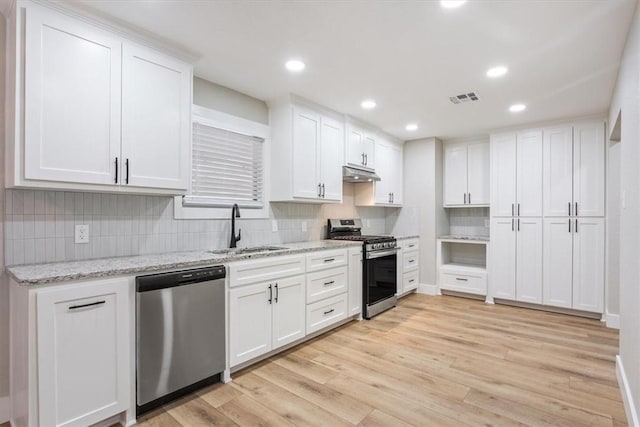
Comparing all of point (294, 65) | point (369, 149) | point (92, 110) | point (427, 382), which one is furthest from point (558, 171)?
point (92, 110)

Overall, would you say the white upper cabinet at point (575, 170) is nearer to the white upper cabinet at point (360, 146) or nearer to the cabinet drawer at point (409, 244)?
the cabinet drawer at point (409, 244)

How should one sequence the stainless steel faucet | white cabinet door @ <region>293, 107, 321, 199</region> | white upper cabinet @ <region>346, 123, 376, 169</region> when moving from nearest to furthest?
the stainless steel faucet < white cabinet door @ <region>293, 107, 321, 199</region> < white upper cabinet @ <region>346, 123, 376, 169</region>

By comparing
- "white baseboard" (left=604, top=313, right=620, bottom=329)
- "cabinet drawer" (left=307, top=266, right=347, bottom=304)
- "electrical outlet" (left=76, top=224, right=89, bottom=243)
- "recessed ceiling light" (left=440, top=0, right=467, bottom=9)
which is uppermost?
"recessed ceiling light" (left=440, top=0, right=467, bottom=9)

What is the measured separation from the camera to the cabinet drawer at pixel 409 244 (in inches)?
193

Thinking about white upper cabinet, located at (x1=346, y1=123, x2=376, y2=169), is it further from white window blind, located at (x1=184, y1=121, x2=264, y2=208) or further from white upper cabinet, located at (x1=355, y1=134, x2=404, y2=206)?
white window blind, located at (x1=184, y1=121, x2=264, y2=208)

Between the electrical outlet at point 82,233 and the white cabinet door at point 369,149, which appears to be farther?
the white cabinet door at point 369,149

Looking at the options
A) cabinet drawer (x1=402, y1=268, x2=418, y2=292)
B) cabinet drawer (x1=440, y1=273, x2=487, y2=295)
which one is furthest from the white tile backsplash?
cabinet drawer (x1=440, y1=273, x2=487, y2=295)

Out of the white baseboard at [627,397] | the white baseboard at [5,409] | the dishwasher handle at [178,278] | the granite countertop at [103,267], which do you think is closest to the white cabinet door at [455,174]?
the white baseboard at [627,397]

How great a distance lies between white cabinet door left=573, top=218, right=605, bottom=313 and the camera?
398cm

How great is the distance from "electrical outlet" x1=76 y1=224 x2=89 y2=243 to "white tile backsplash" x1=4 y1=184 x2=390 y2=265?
0.02 m

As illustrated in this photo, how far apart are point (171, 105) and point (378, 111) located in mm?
2380

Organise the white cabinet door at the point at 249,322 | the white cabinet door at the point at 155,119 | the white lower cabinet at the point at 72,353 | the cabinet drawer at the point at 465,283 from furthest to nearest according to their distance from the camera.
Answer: the cabinet drawer at the point at 465,283 → the white cabinet door at the point at 249,322 → the white cabinet door at the point at 155,119 → the white lower cabinet at the point at 72,353

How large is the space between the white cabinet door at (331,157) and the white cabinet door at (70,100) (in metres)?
2.13

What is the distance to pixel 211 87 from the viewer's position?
3.10 m
